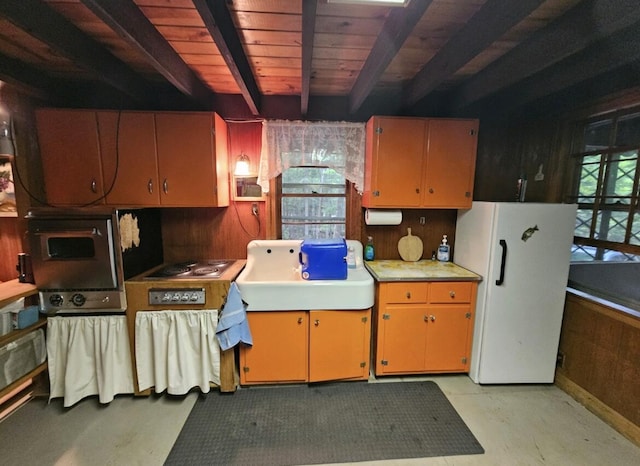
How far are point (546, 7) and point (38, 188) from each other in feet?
10.6

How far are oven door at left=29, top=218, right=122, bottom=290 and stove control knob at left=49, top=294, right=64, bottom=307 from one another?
56 millimetres

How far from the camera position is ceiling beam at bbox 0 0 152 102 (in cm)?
114

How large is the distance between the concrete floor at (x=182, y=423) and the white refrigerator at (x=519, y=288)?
22 cm

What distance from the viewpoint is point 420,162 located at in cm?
209

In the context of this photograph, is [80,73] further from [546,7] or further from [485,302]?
[485,302]

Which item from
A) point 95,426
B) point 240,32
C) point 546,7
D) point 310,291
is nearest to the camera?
point 546,7

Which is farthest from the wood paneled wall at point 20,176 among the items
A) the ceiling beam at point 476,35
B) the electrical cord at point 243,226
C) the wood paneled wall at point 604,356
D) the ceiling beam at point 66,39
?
the wood paneled wall at point 604,356

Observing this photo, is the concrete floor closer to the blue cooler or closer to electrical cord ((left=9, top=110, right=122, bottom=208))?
the blue cooler

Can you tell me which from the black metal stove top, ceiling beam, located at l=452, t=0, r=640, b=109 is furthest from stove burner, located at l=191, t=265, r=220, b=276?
ceiling beam, located at l=452, t=0, r=640, b=109

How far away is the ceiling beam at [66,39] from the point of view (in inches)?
45.1

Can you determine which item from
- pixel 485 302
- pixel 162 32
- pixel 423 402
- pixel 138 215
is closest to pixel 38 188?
pixel 138 215

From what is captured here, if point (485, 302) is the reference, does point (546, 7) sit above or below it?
above

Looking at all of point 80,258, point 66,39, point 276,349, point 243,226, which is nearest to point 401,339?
point 276,349

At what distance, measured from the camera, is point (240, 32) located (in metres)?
1.36
